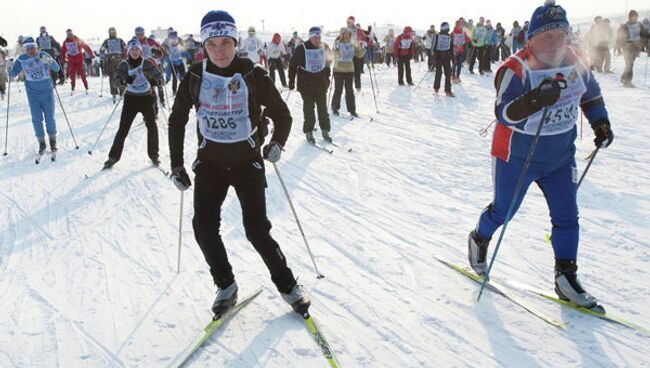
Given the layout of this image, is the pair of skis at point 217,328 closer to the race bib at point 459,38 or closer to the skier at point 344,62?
the skier at point 344,62

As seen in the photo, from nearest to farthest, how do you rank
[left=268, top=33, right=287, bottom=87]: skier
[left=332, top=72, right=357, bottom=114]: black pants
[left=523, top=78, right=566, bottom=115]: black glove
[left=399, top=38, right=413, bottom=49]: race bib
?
[left=523, top=78, right=566, bottom=115]: black glove, [left=332, top=72, right=357, bottom=114]: black pants, [left=399, top=38, right=413, bottom=49]: race bib, [left=268, top=33, right=287, bottom=87]: skier

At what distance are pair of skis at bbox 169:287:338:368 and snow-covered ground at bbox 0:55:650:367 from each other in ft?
0.18

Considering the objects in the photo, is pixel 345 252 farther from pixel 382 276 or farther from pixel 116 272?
pixel 116 272

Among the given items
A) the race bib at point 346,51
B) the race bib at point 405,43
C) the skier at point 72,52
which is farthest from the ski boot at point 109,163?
the skier at point 72,52

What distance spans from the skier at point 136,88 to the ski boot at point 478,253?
5.63 metres

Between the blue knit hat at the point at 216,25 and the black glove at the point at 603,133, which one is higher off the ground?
the blue knit hat at the point at 216,25

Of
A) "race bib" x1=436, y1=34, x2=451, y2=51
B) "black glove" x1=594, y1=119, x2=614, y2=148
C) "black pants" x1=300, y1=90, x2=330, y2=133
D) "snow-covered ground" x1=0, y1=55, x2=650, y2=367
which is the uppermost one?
"race bib" x1=436, y1=34, x2=451, y2=51

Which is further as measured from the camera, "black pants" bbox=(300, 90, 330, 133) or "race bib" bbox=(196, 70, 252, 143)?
"black pants" bbox=(300, 90, 330, 133)

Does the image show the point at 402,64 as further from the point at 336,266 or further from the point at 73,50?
the point at 336,266

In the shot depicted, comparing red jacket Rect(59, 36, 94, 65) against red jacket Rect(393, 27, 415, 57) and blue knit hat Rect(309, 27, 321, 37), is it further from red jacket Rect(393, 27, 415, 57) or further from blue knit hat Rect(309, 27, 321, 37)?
blue knit hat Rect(309, 27, 321, 37)

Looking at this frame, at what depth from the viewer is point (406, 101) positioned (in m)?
13.6

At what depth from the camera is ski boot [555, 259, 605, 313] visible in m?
3.39

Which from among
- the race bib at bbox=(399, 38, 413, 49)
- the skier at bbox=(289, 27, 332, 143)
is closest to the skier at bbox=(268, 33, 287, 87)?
the race bib at bbox=(399, 38, 413, 49)

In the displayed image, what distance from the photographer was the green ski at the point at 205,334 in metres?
3.11
